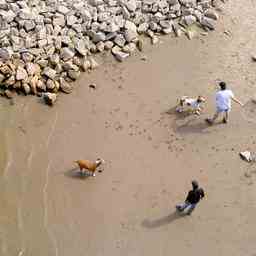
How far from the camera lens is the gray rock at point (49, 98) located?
16.8 m

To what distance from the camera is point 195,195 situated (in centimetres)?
1456

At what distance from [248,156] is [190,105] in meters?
2.02

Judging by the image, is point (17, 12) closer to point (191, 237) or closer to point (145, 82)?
point (145, 82)

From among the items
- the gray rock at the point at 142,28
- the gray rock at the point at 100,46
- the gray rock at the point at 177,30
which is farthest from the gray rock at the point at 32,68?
the gray rock at the point at 177,30

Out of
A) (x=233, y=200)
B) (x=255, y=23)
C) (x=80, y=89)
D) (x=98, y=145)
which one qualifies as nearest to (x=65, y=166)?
(x=98, y=145)

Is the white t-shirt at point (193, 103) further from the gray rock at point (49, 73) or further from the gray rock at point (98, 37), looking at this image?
the gray rock at point (49, 73)

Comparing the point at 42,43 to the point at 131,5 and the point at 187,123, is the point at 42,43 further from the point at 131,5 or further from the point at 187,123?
the point at 187,123

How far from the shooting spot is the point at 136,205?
15.1 meters

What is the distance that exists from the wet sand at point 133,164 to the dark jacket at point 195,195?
0.53 meters

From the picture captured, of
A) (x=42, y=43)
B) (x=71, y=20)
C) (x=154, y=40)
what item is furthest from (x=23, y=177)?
(x=154, y=40)

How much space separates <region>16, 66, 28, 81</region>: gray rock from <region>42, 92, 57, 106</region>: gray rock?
0.68 meters

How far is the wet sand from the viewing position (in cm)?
→ 1445

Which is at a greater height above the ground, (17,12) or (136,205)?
(17,12)

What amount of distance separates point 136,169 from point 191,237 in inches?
86.8
